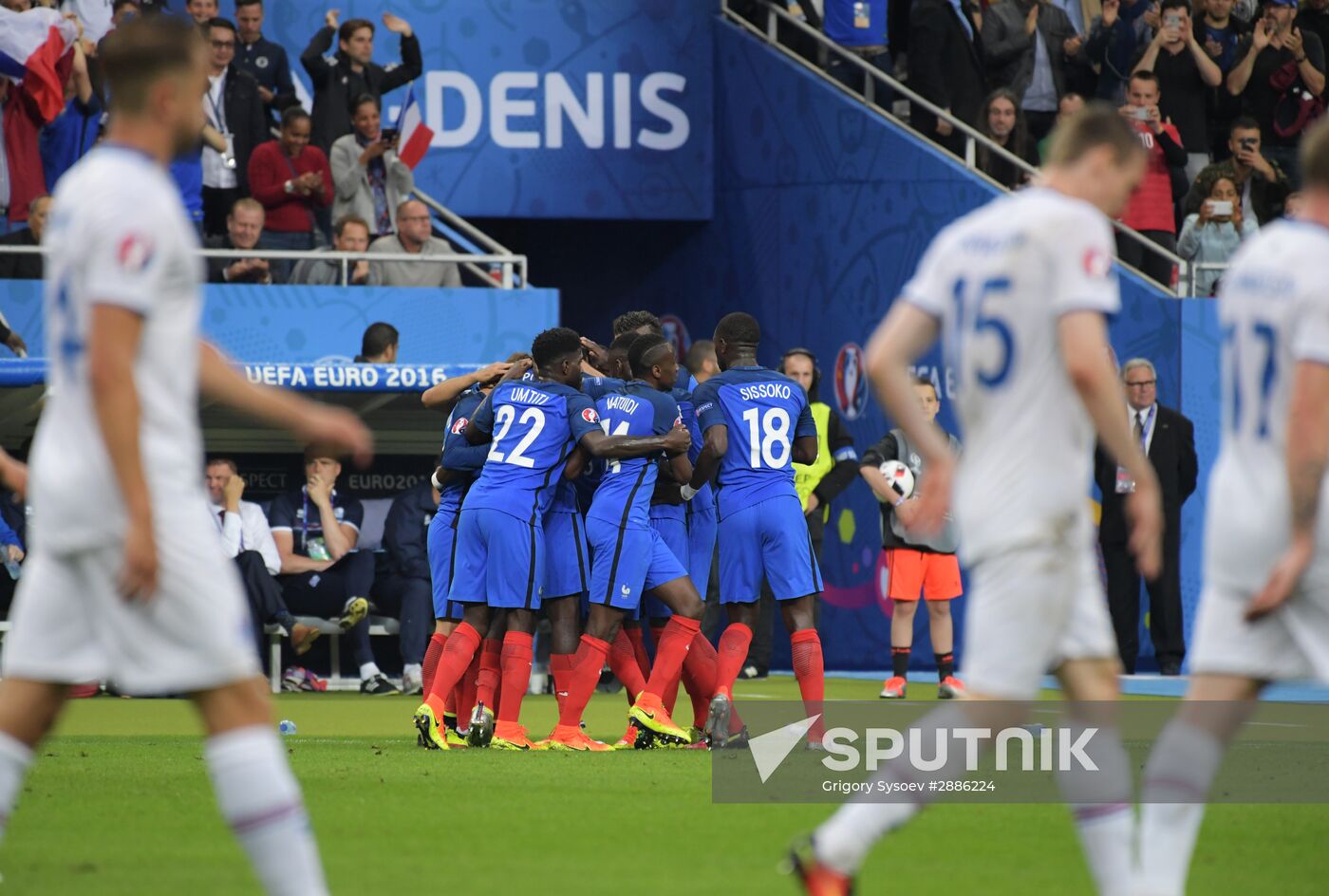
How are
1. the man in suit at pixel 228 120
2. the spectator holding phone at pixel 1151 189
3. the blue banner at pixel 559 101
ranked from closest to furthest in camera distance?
the man in suit at pixel 228 120
the spectator holding phone at pixel 1151 189
the blue banner at pixel 559 101

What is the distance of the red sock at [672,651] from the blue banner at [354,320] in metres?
6.71

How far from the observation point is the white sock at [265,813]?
4992 millimetres

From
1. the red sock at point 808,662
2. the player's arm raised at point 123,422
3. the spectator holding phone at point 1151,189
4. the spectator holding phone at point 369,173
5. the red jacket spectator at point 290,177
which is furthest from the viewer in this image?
the spectator holding phone at point 1151,189

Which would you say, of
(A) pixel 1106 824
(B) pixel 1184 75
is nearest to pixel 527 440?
(A) pixel 1106 824

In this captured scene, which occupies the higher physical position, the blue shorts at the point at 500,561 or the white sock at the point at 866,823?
the white sock at the point at 866,823

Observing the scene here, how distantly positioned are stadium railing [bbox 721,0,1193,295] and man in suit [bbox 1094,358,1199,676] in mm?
2210

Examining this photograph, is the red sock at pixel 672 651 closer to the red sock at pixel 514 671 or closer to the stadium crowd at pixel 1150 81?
the red sock at pixel 514 671

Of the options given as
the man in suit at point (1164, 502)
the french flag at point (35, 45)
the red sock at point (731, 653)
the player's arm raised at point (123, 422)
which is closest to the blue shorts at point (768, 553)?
the red sock at point (731, 653)

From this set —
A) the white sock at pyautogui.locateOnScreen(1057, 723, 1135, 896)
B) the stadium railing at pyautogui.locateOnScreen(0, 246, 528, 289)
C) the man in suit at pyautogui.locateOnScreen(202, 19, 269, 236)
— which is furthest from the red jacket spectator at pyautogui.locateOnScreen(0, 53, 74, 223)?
the white sock at pyautogui.locateOnScreen(1057, 723, 1135, 896)

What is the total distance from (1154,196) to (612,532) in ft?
33.7

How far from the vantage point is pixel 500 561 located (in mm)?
11398

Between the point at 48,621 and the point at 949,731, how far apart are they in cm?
240

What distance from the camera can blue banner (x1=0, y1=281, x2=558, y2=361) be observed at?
17609mm

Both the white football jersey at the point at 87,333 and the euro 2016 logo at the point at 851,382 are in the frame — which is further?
the euro 2016 logo at the point at 851,382
